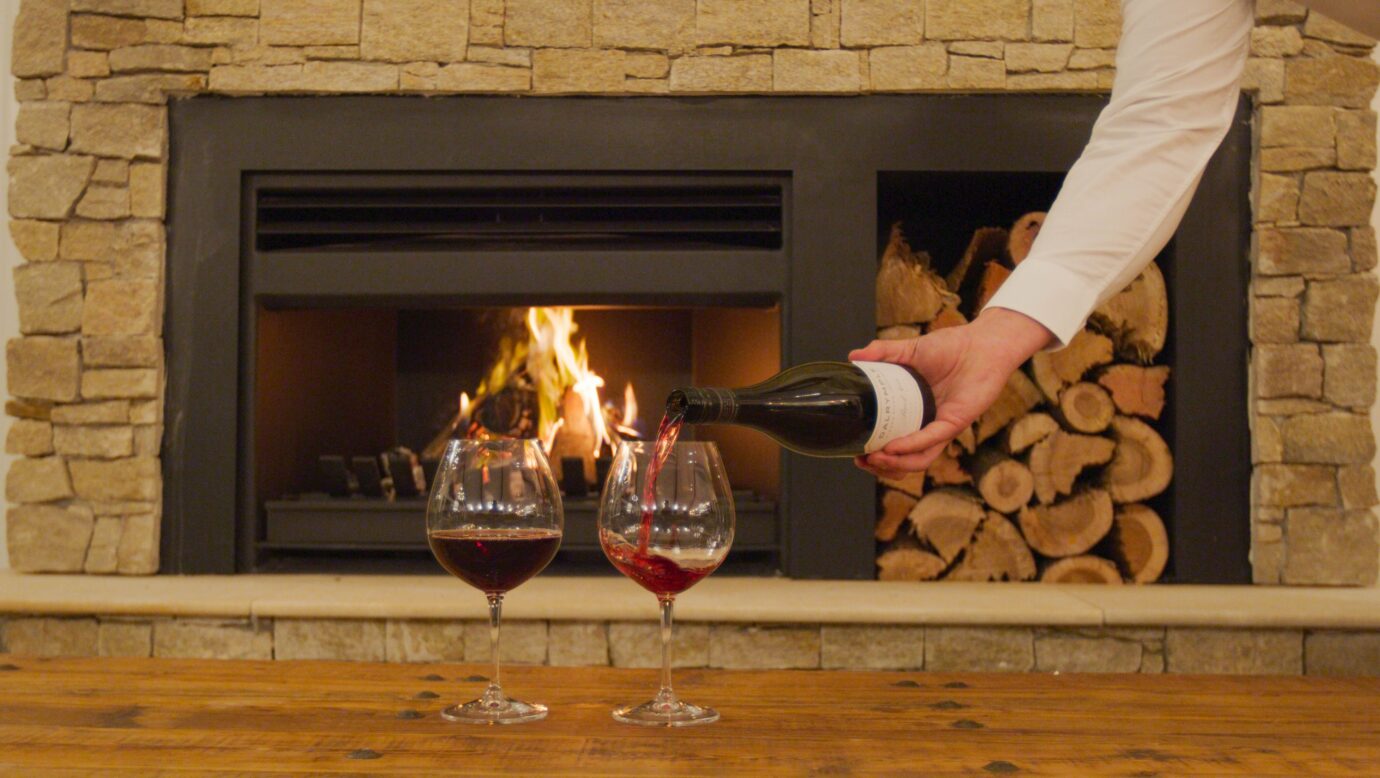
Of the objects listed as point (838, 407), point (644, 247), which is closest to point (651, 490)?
point (838, 407)

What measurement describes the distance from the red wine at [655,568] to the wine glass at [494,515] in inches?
2.4

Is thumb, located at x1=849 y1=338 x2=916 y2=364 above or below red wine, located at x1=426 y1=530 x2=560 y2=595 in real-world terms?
above

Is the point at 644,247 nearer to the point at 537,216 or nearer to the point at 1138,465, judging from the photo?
the point at 537,216

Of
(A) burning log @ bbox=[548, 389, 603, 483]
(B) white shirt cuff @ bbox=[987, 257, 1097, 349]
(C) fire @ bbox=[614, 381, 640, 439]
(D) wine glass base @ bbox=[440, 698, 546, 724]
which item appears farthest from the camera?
(C) fire @ bbox=[614, 381, 640, 439]

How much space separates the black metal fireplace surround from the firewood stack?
0.06 meters

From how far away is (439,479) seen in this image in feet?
3.26

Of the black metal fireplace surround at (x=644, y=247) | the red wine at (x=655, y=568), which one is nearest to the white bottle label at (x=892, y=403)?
the red wine at (x=655, y=568)

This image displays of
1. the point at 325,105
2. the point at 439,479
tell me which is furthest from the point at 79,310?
the point at 439,479

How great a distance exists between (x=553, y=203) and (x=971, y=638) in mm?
1152

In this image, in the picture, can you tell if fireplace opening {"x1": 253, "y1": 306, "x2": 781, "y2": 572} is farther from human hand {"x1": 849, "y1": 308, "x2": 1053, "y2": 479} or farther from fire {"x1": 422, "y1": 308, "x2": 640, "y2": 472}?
human hand {"x1": 849, "y1": 308, "x2": 1053, "y2": 479}

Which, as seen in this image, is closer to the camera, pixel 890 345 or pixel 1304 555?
pixel 890 345

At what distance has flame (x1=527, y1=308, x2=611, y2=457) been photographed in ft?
9.46

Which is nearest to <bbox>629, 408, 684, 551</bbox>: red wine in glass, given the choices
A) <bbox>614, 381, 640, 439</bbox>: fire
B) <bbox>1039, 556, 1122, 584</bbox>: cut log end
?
<bbox>1039, 556, 1122, 584</bbox>: cut log end

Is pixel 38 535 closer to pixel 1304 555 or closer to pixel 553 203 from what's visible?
pixel 553 203
